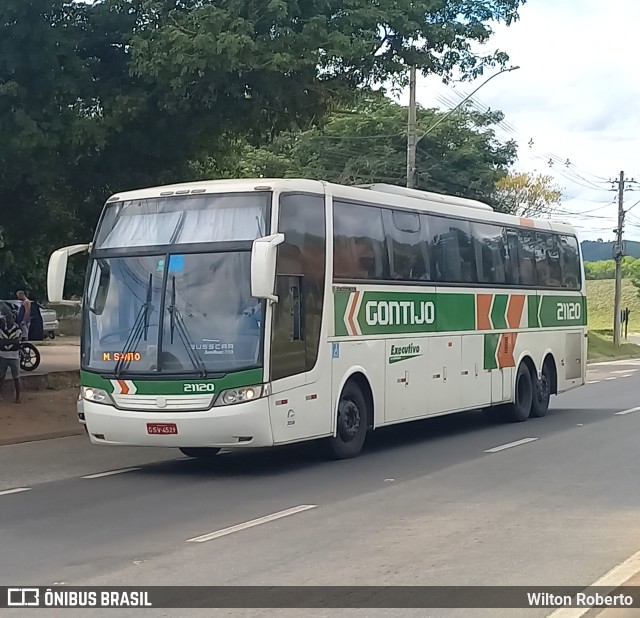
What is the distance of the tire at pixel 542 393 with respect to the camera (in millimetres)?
19859

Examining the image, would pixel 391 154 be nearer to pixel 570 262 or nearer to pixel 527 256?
pixel 570 262

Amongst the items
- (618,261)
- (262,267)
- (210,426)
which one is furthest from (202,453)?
(618,261)

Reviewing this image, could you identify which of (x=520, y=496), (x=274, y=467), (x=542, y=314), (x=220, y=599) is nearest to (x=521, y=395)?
(x=542, y=314)

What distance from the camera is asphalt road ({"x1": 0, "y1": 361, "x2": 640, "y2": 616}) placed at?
785 centimetres

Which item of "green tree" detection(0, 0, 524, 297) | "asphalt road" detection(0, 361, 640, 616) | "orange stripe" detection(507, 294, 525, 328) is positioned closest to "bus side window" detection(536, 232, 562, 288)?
"orange stripe" detection(507, 294, 525, 328)

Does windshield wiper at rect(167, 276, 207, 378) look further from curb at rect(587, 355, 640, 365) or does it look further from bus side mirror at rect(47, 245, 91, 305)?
curb at rect(587, 355, 640, 365)

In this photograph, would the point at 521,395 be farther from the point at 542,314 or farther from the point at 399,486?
the point at 399,486

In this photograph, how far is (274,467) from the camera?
44.5 feet

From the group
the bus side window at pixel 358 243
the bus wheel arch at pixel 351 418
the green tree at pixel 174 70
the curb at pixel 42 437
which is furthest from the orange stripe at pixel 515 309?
the curb at pixel 42 437

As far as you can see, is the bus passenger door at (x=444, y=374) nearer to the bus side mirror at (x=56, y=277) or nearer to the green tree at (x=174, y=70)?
the green tree at (x=174, y=70)

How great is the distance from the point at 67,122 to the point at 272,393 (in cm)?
695

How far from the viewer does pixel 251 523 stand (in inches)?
384

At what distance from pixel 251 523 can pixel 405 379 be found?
5875 mm

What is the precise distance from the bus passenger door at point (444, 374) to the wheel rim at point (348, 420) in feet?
6.85
